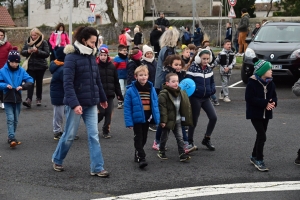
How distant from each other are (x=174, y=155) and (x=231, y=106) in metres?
5.07

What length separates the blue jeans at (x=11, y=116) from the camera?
9.49m

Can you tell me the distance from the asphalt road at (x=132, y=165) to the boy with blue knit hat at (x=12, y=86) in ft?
1.21

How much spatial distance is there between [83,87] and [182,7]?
58.1 meters

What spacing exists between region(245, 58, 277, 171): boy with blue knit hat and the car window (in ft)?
31.0

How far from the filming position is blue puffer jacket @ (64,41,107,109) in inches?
285

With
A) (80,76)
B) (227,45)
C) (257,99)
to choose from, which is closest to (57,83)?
(80,76)

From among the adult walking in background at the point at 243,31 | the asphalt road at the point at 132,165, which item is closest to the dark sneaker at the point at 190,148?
the asphalt road at the point at 132,165

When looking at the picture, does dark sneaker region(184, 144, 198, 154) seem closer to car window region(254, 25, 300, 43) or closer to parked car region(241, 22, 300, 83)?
parked car region(241, 22, 300, 83)

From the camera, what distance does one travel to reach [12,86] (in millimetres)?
9531

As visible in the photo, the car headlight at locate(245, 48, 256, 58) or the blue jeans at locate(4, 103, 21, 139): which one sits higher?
the car headlight at locate(245, 48, 256, 58)

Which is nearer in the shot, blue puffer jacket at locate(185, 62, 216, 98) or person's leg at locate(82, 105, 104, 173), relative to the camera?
person's leg at locate(82, 105, 104, 173)

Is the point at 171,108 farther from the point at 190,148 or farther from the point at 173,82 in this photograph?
the point at 190,148

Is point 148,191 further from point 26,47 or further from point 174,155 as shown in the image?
point 26,47

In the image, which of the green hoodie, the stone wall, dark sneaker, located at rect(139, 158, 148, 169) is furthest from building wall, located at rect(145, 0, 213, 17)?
dark sneaker, located at rect(139, 158, 148, 169)
